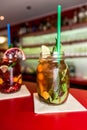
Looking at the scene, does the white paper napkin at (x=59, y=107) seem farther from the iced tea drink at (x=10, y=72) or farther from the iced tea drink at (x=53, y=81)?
the iced tea drink at (x=10, y=72)

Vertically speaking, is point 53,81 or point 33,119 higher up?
point 53,81

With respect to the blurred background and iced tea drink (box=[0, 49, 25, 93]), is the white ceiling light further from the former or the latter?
iced tea drink (box=[0, 49, 25, 93])

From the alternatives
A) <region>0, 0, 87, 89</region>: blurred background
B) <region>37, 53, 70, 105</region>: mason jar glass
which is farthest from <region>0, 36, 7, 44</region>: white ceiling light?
<region>37, 53, 70, 105</region>: mason jar glass

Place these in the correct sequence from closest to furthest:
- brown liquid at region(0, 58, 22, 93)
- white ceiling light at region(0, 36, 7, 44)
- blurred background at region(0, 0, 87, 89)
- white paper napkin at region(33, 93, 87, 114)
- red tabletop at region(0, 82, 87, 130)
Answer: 1. red tabletop at region(0, 82, 87, 130)
2. white paper napkin at region(33, 93, 87, 114)
3. brown liquid at region(0, 58, 22, 93)
4. blurred background at region(0, 0, 87, 89)
5. white ceiling light at region(0, 36, 7, 44)

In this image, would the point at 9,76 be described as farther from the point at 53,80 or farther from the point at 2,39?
the point at 2,39

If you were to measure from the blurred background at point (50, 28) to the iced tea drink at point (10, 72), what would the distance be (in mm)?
2300

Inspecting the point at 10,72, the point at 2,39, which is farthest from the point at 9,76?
the point at 2,39

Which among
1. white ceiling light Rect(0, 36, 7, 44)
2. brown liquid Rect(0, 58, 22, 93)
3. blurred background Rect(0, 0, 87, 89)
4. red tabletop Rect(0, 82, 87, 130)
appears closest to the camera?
red tabletop Rect(0, 82, 87, 130)

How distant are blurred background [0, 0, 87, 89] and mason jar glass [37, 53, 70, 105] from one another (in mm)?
2432

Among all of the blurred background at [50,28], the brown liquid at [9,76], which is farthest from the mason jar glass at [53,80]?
the blurred background at [50,28]

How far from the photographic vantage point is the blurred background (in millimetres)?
3383

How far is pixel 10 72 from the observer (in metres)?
0.95

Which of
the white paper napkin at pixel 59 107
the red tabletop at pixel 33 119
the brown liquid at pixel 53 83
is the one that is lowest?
the red tabletop at pixel 33 119

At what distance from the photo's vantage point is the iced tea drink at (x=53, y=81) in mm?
718
